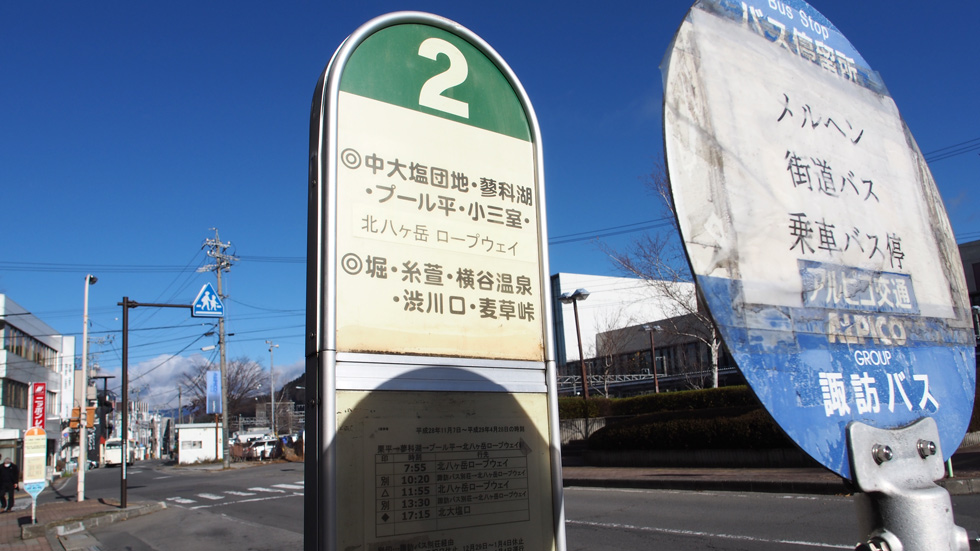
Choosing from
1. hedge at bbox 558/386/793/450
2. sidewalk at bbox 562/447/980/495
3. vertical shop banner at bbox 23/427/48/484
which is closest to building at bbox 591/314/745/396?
hedge at bbox 558/386/793/450

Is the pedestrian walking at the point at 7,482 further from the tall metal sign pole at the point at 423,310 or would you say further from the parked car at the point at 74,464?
the parked car at the point at 74,464

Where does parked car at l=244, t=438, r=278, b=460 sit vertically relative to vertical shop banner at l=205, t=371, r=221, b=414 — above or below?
below

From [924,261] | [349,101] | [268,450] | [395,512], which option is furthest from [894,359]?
[268,450]

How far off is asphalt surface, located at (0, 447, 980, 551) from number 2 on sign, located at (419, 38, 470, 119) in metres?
9.25

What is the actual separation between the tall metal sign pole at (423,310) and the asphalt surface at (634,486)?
29.0 ft

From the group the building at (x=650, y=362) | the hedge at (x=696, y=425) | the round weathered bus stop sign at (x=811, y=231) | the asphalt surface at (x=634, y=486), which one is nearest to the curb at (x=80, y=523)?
the asphalt surface at (x=634, y=486)

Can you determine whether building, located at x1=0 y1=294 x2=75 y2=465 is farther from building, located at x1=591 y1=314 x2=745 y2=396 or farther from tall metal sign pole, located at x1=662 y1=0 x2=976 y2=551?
tall metal sign pole, located at x1=662 y1=0 x2=976 y2=551

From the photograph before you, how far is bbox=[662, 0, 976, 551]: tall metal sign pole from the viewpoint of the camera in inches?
59.3

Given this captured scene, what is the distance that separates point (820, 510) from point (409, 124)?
960 cm

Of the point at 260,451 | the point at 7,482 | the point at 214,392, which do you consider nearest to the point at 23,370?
the point at 214,392

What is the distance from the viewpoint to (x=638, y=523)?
9.96m

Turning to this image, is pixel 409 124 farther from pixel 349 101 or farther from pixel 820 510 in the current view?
pixel 820 510

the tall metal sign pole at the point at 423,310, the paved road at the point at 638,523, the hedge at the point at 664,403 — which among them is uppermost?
the tall metal sign pole at the point at 423,310

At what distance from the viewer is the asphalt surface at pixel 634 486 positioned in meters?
11.6
